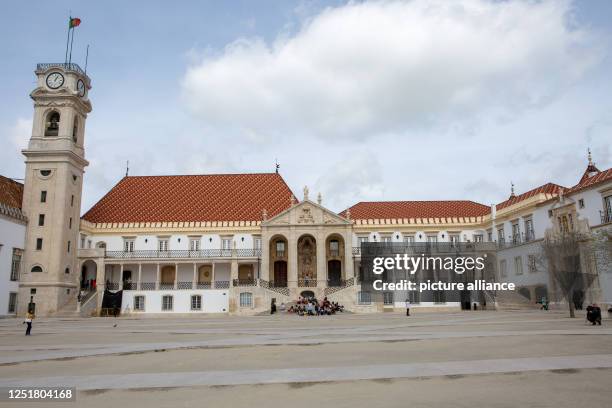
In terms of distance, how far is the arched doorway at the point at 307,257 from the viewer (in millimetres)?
46500

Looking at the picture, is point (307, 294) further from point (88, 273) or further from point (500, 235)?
point (88, 273)

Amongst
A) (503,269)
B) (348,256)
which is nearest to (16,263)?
(348,256)

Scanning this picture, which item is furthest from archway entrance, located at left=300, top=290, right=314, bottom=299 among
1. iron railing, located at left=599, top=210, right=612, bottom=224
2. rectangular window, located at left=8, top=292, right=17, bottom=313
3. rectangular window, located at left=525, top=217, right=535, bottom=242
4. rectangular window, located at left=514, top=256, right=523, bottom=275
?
rectangular window, located at left=8, top=292, right=17, bottom=313

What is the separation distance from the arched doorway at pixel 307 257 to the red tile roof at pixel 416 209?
6.28 m

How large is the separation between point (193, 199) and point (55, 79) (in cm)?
1636

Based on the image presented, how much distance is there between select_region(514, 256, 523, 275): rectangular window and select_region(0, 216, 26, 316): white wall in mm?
40403

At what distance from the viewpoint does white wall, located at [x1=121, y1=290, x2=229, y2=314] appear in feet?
140

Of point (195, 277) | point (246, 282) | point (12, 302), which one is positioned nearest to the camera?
point (12, 302)

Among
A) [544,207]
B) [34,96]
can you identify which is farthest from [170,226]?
[544,207]

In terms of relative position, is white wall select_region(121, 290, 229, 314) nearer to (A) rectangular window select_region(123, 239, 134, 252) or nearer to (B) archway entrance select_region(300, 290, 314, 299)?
(A) rectangular window select_region(123, 239, 134, 252)

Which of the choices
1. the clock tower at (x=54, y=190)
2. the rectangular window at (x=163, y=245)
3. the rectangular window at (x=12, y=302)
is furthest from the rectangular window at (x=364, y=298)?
the rectangular window at (x=12, y=302)

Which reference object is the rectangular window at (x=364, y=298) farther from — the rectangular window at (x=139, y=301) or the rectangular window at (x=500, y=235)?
the rectangular window at (x=139, y=301)

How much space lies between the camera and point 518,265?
1690 inches

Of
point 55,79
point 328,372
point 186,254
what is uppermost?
point 55,79
